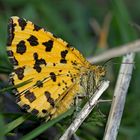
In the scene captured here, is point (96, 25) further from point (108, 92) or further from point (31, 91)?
point (31, 91)

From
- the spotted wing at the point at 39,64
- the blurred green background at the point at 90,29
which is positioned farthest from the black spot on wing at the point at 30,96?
the blurred green background at the point at 90,29

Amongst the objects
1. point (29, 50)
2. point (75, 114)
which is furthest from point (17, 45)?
point (75, 114)

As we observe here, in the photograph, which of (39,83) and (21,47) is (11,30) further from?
(39,83)

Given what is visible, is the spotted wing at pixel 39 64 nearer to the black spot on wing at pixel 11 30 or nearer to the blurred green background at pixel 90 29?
the black spot on wing at pixel 11 30

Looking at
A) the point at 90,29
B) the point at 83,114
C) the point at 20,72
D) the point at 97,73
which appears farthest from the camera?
the point at 90,29

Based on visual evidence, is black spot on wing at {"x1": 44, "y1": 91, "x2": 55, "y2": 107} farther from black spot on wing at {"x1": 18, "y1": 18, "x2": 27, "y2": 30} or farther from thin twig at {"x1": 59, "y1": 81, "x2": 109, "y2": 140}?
black spot on wing at {"x1": 18, "y1": 18, "x2": 27, "y2": 30}

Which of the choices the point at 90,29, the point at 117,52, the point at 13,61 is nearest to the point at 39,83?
the point at 13,61

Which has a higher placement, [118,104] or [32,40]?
[32,40]
